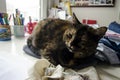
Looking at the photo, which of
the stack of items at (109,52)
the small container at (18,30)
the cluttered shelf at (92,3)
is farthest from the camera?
the cluttered shelf at (92,3)

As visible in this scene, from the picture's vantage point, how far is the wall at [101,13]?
137 centimetres

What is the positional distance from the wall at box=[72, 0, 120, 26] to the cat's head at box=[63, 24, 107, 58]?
82cm

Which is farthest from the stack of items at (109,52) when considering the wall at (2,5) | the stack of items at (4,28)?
the wall at (2,5)

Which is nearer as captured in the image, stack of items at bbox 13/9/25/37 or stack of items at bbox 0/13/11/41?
stack of items at bbox 0/13/11/41

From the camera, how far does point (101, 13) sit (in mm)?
1426

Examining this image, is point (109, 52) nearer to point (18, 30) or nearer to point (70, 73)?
point (70, 73)

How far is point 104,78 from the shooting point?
58 cm

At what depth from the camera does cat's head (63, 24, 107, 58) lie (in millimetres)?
620

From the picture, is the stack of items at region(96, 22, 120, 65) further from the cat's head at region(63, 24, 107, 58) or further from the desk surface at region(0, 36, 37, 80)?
the desk surface at region(0, 36, 37, 80)

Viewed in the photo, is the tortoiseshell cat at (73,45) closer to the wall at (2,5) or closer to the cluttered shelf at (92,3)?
the wall at (2,5)

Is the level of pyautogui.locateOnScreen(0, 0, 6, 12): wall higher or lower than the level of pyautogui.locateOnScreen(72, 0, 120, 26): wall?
higher

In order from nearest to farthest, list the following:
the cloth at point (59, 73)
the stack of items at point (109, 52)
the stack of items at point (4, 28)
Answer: the cloth at point (59, 73), the stack of items at point (109, 52), the stack of items at point (4, 28)

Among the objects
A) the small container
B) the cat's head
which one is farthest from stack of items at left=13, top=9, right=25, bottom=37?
the cat's head

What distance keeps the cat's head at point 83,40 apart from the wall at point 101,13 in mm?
817
